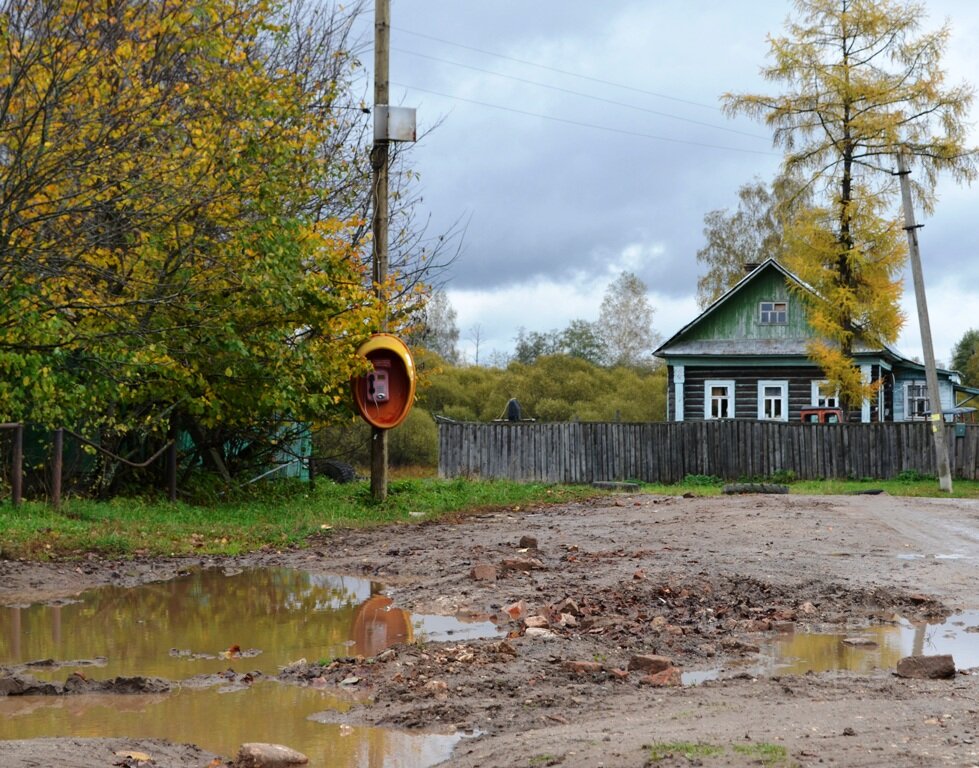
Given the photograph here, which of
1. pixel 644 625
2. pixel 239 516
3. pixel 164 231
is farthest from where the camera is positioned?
pixel 239 516

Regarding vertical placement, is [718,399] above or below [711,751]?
above

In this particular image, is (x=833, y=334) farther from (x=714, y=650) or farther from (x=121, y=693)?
(x=121, y=693)

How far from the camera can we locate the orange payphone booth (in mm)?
18625

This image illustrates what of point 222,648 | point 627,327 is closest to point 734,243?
point 627,327

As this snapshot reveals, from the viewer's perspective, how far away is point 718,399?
126ft

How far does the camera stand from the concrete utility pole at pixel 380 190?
1828 centimetres

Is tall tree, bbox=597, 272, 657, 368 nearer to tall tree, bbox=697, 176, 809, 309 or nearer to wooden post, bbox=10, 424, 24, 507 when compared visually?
tall tree, bbox=697, 176, 809, 309

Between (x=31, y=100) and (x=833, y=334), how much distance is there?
26363 mm

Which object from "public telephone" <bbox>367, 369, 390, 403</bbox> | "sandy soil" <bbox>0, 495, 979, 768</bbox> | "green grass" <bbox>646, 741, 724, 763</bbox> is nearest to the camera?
"green grass" <bbox>646, 741, 724, 763</bbox>

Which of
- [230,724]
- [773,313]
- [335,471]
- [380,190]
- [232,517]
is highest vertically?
[773,313]

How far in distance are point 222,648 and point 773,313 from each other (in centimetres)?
3270

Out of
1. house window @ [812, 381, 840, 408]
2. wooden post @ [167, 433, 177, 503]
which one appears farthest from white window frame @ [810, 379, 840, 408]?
wooden post @ [167, 433, 177, 503]

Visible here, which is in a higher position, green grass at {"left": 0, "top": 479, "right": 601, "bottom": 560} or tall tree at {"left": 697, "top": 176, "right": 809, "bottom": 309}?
tall tree at {"left": 697, "top": 176, "right": 809, "bottom": 309}

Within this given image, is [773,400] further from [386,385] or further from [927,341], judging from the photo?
[386,385]
